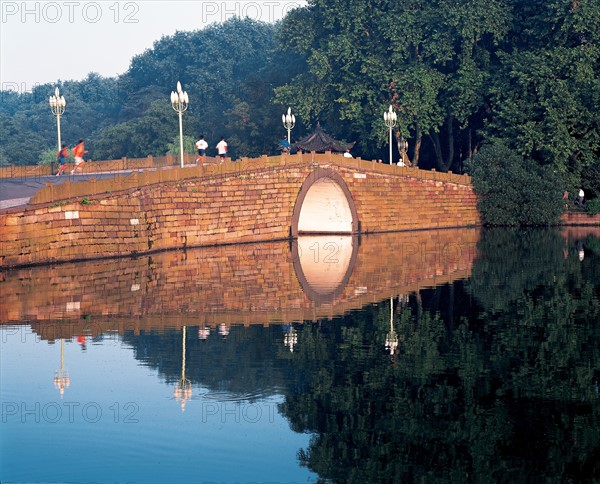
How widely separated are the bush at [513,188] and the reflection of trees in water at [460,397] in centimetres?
2861

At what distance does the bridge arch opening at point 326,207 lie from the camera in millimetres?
41216

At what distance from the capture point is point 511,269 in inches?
1040

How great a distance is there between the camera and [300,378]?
42.7ft

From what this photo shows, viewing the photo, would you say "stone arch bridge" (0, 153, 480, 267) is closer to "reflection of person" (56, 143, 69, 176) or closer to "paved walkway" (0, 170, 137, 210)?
"paved walkway" (0, 170, 137, 210)

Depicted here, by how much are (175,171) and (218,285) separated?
1155cm

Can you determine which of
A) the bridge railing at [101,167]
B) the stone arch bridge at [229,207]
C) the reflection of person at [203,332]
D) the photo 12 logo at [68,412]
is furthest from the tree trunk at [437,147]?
the photo 12 logo at [68,412]

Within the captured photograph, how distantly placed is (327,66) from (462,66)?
6913mm

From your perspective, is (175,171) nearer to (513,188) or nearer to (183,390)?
(513,188)

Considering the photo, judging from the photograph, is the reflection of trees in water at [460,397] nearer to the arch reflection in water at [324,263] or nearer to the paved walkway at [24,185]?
the arch reflection in water at [324,263]

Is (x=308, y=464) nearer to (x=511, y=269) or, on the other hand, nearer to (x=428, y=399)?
(x=428, y=399)

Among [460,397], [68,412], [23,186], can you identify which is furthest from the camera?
[23,186]

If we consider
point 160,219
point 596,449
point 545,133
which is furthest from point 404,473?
point 545,133

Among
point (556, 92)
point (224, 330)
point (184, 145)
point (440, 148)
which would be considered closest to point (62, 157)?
point (556, 92)

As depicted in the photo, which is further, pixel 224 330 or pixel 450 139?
pixel 450 139
